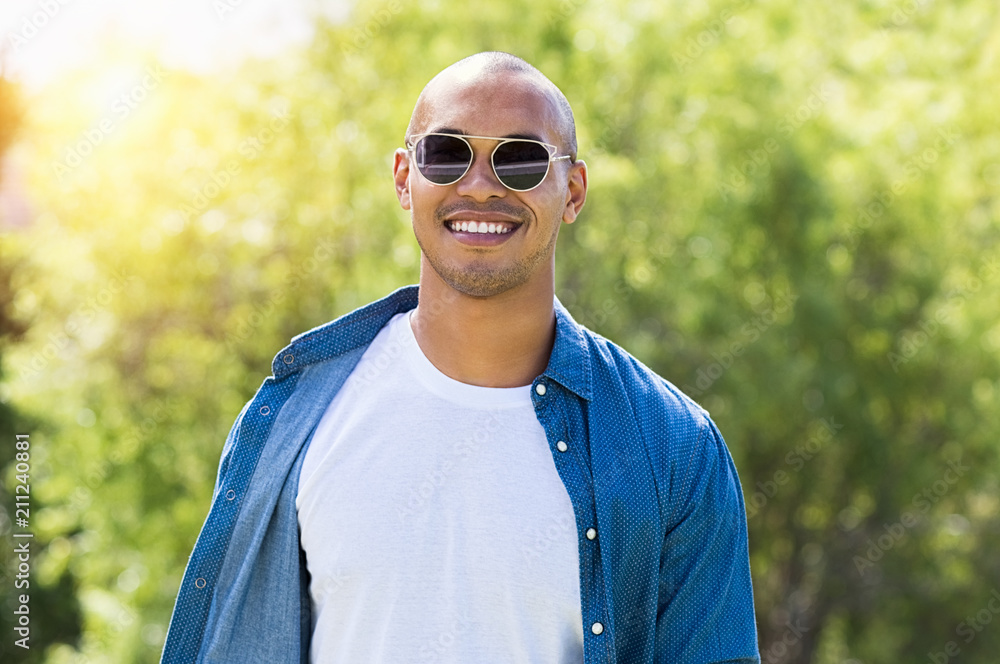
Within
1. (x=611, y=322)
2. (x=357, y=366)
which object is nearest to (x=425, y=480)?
(x=357, y=366)

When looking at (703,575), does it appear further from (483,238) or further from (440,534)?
(483,238)

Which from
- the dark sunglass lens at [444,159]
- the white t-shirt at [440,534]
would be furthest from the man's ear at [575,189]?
the white t-shirt at [440,534]

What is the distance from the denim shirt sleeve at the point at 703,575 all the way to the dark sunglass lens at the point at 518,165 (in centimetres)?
58

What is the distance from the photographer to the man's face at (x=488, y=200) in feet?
6.70

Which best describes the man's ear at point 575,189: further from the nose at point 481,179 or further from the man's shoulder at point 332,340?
the man's shoulder at point 332,340

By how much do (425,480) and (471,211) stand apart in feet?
1.65

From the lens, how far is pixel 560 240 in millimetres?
8766

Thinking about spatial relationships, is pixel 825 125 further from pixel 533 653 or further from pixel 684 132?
pixel 533 653

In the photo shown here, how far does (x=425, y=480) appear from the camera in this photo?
6.53 ft

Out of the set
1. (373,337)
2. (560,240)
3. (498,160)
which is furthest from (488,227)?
(560,240)

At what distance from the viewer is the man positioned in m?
1.92

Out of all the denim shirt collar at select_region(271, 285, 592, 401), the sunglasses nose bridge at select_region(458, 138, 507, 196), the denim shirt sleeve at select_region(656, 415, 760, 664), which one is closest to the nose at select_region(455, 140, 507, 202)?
the sunglasses nose bridge at select_region(458, 138, 507, 196)

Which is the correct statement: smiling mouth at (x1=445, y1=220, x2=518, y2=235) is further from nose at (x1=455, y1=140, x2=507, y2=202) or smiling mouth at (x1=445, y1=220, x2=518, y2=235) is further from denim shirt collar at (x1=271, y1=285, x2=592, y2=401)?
denim shirt collar at (x1=271, y1=285, x2=592, y2=401)

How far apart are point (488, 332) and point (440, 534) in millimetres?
401
